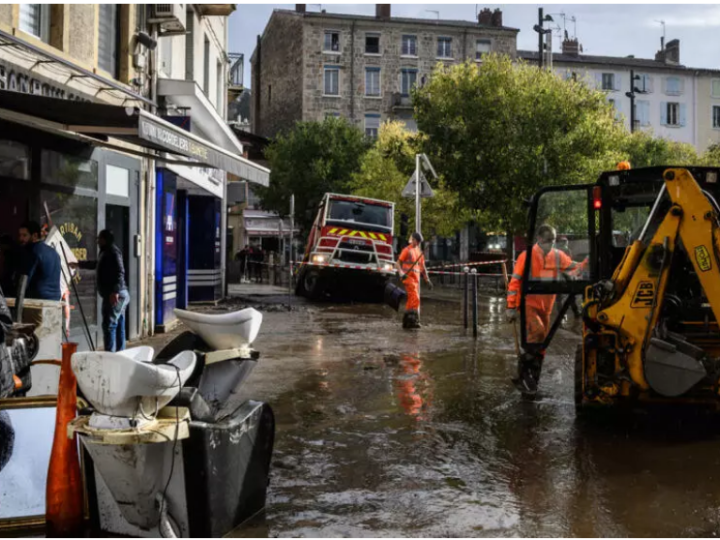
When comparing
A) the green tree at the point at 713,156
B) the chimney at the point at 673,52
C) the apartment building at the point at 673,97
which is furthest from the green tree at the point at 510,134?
the chimney at the point at 673,52

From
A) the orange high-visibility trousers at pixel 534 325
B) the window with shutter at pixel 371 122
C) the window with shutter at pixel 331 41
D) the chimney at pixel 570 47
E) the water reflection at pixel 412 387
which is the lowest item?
the water reflection at pixel 412 387

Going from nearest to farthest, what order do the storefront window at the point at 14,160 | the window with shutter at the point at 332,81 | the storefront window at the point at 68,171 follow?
the storefront window at the point at 14,160
the storefront window at the point at 68,171
the window with shutter at the point at 332,81

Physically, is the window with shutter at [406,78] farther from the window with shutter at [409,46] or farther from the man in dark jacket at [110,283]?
the man in dark jacket at [110,283]

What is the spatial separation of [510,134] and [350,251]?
738 centimetres

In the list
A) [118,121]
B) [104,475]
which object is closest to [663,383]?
[104,475]

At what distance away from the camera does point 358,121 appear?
50656 mm

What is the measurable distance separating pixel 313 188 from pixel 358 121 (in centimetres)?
845

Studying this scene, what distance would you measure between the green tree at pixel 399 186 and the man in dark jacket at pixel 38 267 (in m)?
21.5

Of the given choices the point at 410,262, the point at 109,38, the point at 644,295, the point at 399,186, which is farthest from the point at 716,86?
the point at 644,295

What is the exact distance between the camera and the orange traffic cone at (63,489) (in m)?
3.87

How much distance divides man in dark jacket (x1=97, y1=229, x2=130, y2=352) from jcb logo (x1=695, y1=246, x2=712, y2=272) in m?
6.56

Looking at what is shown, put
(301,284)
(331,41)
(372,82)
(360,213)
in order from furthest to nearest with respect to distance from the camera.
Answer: (372,82), (331,41), (301,284), (360,213)

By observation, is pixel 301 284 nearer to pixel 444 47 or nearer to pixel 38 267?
pixel 38 267

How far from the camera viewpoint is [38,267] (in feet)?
24.2
